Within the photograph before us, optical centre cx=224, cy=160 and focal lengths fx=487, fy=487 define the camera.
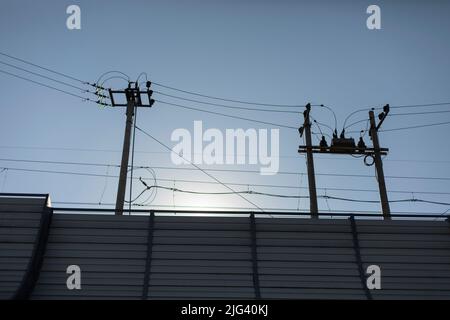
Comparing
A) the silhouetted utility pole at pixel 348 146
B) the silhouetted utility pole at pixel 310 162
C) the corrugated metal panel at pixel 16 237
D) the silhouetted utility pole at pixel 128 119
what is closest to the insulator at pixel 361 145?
the silhouetted utility pole at pixel 348 146

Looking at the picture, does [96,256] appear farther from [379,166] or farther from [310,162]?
[379,166]

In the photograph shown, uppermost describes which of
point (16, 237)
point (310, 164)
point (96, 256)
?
point (310, 164)

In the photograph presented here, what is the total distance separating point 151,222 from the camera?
13.0 m

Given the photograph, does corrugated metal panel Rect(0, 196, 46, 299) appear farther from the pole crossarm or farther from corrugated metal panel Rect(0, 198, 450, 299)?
the pole crossarm

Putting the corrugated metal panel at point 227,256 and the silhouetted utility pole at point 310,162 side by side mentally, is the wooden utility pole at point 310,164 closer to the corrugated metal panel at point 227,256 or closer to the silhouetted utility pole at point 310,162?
the silhouetted utility pole at point 310,162

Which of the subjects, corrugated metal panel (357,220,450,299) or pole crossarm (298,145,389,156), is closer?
corrugated metal panel (357,220,450,299)

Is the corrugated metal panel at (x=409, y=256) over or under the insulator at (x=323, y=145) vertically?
under

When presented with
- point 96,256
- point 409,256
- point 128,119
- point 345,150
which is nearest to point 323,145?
point 345,150

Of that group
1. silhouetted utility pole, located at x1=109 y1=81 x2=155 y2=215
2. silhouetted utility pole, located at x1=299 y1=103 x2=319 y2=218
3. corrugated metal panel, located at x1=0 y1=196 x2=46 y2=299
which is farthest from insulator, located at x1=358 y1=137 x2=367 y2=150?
corrugated metal panel, located at x1=0 y1=196 x2=46 y2=299

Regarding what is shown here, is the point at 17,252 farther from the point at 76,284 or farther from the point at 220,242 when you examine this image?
the point at 220,242

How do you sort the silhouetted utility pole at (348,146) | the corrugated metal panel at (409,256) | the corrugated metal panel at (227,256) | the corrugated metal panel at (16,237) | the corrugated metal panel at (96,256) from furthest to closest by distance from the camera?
1. the silhouetted utility pole at (348,146)
2. the corrugated metal panel at (409,256)
3. the corrugated metal panel at (227,256)
4. the corrugated metal panel at (96,256)
5. the corrugated metal panel at (16,237)

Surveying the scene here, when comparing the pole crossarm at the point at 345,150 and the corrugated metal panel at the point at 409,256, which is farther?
the pole crossarm at the point at 345,150
